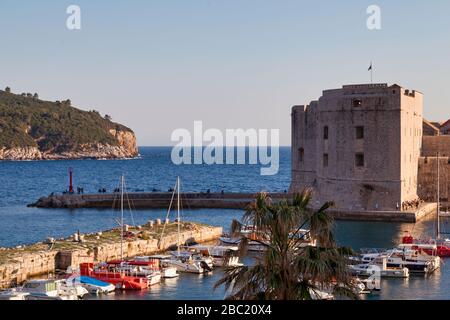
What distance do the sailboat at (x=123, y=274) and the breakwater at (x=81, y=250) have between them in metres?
1.55

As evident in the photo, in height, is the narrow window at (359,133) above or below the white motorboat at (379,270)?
above

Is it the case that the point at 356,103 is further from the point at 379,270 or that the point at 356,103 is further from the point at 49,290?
the point at 49,290

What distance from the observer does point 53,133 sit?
559ft

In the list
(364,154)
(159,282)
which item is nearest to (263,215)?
(159,282)

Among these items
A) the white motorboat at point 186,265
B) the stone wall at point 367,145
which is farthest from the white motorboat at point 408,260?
the stone wall at point 367,145

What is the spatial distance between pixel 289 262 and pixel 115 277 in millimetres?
13733

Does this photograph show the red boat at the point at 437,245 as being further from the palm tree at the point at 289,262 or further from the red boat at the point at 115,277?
the palm tree at the point at 289,262

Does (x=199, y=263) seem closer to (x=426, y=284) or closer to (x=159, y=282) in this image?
(x=159, y=282)

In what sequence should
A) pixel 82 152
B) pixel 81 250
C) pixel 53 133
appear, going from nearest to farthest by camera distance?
pixel 81 250
pixel 53 133
pixel 82 152

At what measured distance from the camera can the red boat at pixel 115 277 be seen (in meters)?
21.4

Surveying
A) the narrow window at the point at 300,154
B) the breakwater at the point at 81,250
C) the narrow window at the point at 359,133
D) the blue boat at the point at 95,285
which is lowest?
the blue boat at the point at 95,285

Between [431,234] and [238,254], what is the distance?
25.7 m

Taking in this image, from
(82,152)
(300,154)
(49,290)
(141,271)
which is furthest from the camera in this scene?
(82,152)

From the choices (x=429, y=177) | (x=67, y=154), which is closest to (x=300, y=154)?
(x=429, y=177)
